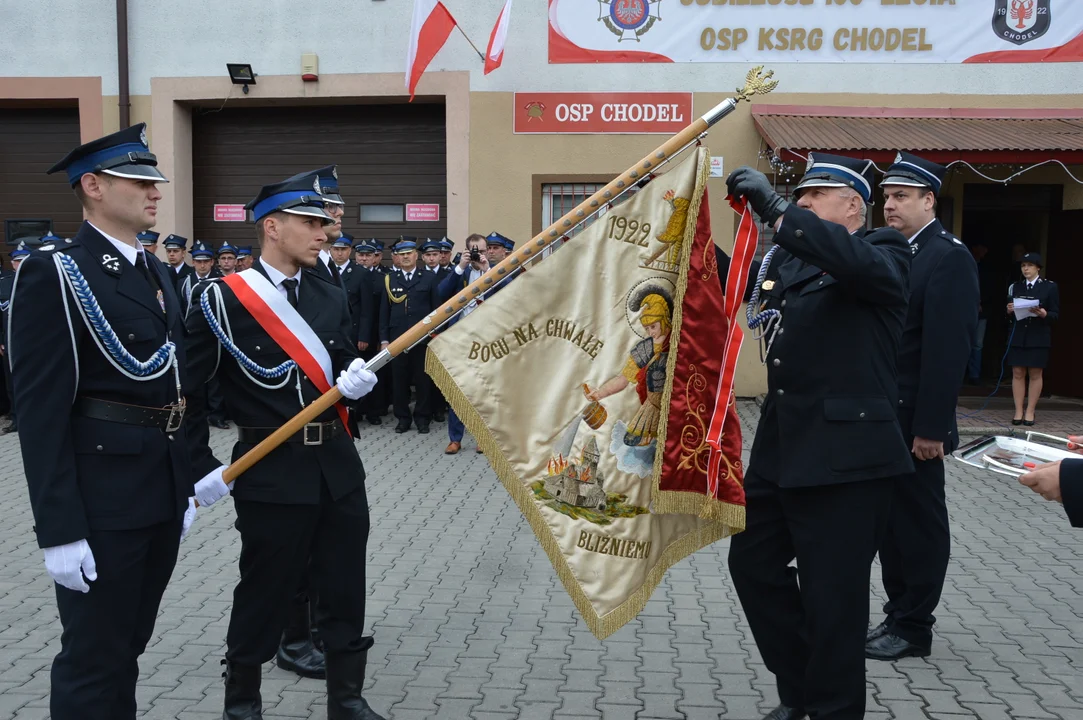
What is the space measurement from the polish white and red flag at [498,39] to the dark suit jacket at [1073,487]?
9962 mm

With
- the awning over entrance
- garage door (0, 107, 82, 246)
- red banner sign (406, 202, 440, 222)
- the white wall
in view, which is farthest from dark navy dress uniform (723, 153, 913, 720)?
garage door (0, 107, 82, 246)

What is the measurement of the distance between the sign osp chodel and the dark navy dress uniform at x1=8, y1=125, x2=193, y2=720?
11.7 meters

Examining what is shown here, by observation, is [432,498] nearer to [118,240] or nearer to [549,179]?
[118,240]

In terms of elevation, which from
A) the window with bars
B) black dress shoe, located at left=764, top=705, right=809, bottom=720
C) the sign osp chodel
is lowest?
black dress shoe, located at left=764, top=705, right=809, bottom=720

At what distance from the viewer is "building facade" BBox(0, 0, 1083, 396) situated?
12.0m

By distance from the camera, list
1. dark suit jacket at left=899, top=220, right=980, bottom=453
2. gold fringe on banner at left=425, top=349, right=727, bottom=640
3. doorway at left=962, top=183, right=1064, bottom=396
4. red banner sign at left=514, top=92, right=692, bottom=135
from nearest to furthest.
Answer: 1. gold fringe on banner at left=425, top=349, right=727, bottom=640
2. dark suit jacket at left=899, top=220, right=980, bottom=453
3. red banner sign at left=514, top=92, right=692, bottom=135
4. doorway at left=962, top=183, right=1064, bottom=396

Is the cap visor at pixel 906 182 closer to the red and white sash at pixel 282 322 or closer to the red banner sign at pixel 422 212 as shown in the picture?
the red and white sash at pixel 282 322

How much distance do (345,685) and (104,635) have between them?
1028 millimetres

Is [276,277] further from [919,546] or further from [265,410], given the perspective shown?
[919,546]

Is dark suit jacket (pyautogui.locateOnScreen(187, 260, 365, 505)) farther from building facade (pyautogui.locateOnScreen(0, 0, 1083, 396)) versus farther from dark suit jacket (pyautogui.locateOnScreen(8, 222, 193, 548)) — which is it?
building facade (pyautogui.locateOnScreen(0, 0, 1083, 396))

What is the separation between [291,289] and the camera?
3723mm

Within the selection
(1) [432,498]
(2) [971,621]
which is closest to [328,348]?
(2) [971,621]

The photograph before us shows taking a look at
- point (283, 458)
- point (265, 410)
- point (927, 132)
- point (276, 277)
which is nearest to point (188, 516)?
point (283, 458)

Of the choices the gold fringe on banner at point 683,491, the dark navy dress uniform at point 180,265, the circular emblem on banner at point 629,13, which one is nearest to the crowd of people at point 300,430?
the gold fringe on banner at point 683,491
